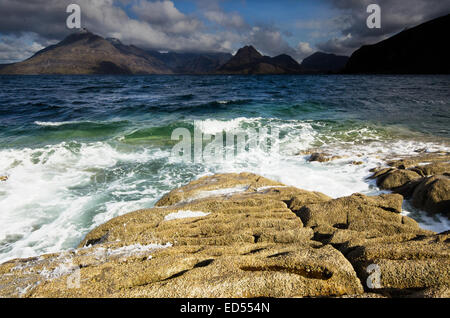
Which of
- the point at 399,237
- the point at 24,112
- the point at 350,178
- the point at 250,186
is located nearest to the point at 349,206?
the point at 399,237

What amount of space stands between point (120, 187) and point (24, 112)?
20.2m

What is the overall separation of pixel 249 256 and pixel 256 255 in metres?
0.11

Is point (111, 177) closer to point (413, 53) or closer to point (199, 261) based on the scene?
point (199, 261)

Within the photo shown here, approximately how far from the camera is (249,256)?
109 inches

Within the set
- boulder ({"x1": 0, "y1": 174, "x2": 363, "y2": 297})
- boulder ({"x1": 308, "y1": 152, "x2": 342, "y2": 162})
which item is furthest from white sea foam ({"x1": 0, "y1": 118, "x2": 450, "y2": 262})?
boulder ({"x1": 0, "y1": 174, "x2": 363, "y2": 297})

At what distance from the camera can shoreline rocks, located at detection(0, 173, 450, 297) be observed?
2299 mm

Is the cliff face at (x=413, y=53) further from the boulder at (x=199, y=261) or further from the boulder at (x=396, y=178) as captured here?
the boulder at (x=199, y=261)

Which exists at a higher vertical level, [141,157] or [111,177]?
[141,157]

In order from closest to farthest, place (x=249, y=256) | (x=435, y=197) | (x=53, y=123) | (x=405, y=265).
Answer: (x=405, y=265) → (x=249, y=256) → (x=435, y=197) → (x=53, y=123)

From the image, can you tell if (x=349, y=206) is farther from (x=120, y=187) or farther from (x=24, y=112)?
(x=24, y=112)

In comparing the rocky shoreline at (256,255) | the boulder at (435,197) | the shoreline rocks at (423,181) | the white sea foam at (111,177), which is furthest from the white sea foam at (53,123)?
the boulder at (435,197)

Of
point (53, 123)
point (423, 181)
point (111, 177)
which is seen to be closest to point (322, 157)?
point (423, 181)

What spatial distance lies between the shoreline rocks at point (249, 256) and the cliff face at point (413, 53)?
137471 millimetres

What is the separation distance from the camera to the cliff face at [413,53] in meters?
110
